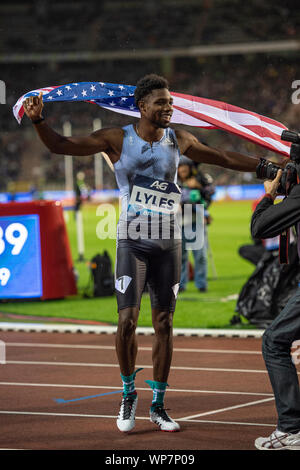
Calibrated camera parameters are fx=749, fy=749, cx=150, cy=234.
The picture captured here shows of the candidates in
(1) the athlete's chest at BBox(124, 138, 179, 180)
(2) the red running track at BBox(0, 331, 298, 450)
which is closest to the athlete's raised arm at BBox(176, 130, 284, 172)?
(1) the athlete's chest at BBox(124, 138, 179, 180)

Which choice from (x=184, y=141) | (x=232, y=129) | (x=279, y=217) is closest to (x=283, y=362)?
(x=279, y=217)

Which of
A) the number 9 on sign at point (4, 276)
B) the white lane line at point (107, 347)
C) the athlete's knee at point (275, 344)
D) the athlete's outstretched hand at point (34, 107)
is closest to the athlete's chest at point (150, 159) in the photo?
the athlete's outstretched hand at point (34, 107)

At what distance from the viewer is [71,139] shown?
15.7ft

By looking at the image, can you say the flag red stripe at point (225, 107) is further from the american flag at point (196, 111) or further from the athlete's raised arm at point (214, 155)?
the athlete's raised arm at point (214, 155)

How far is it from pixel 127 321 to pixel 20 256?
236 inches

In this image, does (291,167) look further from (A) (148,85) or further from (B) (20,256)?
(B) (20,256)

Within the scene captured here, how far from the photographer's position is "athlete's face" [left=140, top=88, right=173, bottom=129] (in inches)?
193

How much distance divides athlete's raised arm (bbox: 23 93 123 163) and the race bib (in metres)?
0.25

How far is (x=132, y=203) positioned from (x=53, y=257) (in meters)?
6.08

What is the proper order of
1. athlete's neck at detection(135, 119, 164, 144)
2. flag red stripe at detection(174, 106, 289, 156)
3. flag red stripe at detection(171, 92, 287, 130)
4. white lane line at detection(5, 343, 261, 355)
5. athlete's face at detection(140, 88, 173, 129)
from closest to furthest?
athlete's face at detection(140, 88, 173, 129) → athlete's neck at detection(135, 119, 164, 144) → flag red stripe at detection(174, 106, 289, 156) → flag red stripe at detection(171, 92, 287, 130) → white lane line at detection(5, 343, 261, 355)

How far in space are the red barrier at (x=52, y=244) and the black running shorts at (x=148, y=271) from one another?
5.90m

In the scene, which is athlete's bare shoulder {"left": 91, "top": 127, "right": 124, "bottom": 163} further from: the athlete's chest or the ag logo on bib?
the ag logo on bib

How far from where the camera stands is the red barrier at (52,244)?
426 inches
